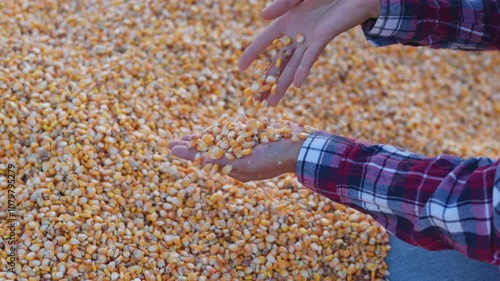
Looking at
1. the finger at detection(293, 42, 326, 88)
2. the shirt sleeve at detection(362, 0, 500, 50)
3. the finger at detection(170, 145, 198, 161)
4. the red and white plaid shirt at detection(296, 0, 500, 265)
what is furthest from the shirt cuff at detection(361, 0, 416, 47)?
the finger at detection(170, 145, 198, 161)

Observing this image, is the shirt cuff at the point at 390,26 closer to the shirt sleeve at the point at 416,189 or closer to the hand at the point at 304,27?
the hand at the point at 304,27

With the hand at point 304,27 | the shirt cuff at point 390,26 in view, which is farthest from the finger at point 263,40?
the shirt cuff at point 390,26

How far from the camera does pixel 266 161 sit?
1.80 metres

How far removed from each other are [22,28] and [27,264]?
3.53ft

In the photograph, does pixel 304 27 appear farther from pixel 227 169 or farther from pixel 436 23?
pixel 227 169

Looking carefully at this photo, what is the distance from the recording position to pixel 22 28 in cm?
255

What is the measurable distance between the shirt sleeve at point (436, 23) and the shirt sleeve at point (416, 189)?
48cm

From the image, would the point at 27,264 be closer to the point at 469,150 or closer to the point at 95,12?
the point at 95,12

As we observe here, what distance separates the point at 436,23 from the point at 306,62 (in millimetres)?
475

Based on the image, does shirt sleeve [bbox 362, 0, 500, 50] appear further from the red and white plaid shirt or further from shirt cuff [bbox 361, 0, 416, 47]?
the red and white plaid shirt

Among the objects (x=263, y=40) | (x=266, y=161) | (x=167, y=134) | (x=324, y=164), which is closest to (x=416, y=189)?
(x=324, y=164)

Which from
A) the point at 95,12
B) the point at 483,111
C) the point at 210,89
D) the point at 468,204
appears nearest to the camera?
the point at 468,204

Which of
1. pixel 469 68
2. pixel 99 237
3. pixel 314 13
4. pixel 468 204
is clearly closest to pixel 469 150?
pixel 469 68

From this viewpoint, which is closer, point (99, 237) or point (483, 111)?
point (99, 237)
